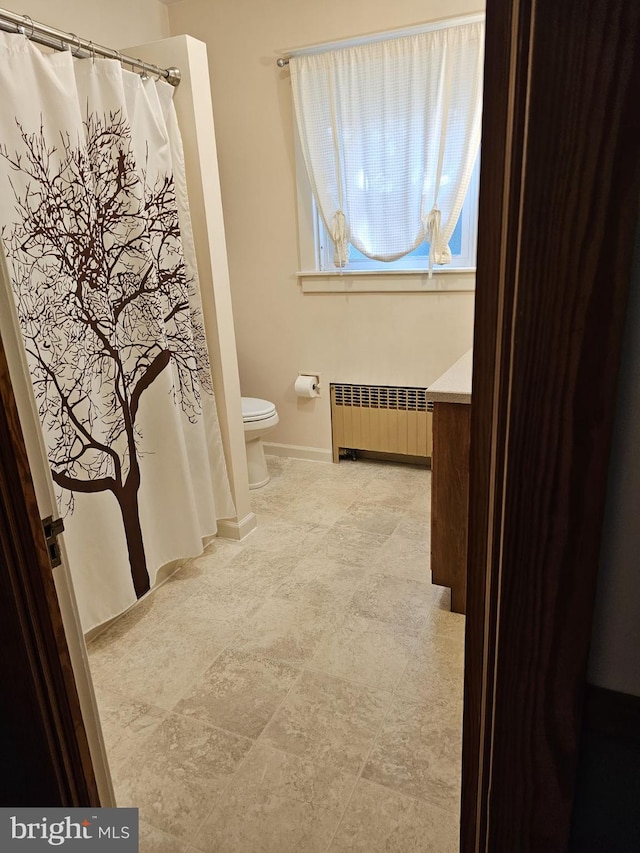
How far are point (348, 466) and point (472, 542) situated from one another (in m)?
2.98

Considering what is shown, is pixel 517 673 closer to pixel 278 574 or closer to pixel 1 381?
pixel 1 381

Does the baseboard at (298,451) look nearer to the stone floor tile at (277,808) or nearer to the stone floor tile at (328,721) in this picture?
the stone floor tile at (328,721)

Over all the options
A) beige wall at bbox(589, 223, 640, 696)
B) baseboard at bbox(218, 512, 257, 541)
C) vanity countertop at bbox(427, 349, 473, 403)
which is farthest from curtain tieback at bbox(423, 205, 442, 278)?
beige wall at bbox(589, 223, 640, 696)

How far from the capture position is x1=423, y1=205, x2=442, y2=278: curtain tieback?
3010 mm

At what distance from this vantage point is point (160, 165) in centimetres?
217

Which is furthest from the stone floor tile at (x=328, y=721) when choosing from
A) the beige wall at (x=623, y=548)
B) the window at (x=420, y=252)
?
the window at (x=420, y=252)

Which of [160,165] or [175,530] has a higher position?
[160,165]

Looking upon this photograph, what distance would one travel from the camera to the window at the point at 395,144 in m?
2.80

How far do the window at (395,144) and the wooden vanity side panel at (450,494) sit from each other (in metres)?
1.46

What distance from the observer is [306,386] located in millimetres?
3623

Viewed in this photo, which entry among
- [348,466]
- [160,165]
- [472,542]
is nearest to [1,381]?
[472,542]

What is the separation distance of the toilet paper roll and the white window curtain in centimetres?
85

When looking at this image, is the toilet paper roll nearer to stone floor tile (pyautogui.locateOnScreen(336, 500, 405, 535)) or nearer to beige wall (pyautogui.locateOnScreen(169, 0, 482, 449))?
beige wall (pyautogui.locateOnScreen(169, 0, 482, 449))

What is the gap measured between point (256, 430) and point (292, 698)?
Answer: 1715 millimetres
